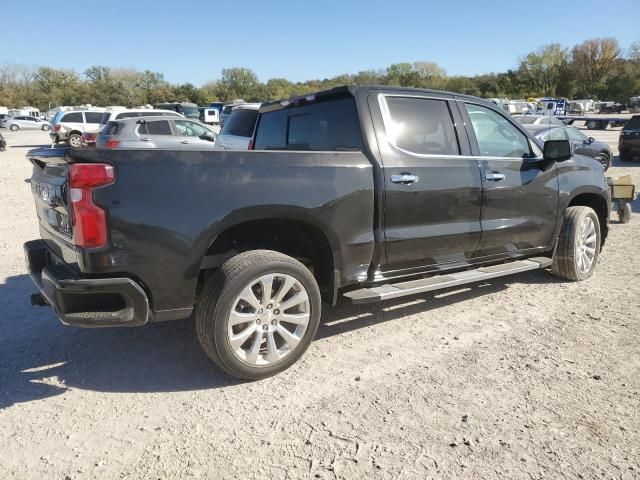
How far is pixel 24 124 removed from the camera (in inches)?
1815

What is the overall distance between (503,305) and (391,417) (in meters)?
2.20

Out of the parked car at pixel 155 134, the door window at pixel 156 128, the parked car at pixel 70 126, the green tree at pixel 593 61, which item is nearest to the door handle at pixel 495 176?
the parked car at pixel 155 134

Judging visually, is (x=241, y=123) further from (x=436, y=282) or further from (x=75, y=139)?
(x=75, y=139)

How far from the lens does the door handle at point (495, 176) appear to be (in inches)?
165

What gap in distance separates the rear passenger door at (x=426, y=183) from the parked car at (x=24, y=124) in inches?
1919

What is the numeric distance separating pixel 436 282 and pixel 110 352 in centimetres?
250

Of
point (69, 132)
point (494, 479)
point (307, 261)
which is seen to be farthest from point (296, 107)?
point (69, 132)

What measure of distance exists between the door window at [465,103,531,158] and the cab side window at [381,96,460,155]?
0.33 meters

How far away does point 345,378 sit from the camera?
324 centimetres

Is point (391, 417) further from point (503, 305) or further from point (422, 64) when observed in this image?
point (422, 64)

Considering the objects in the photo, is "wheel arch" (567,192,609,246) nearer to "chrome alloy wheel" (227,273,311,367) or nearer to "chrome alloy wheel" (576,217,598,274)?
"chrome alloy wheel" (576,217,598,274)

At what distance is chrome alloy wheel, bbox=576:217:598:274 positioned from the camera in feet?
16.6

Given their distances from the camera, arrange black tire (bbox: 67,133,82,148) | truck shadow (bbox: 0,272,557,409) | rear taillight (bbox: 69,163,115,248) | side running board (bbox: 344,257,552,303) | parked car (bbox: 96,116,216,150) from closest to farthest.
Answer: rear taillight (bbox: 69,163,115,248), truck shadow (bbox: 0,272,557,409), side running board (bbox: 344,257,552,303), parked car (bbox: 96,116,216,150), black tire (bbox: 67,133,82,148)

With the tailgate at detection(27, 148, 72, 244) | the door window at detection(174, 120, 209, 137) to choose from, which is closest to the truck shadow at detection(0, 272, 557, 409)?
the tailgate at detection(27, 148, 72, 244)
